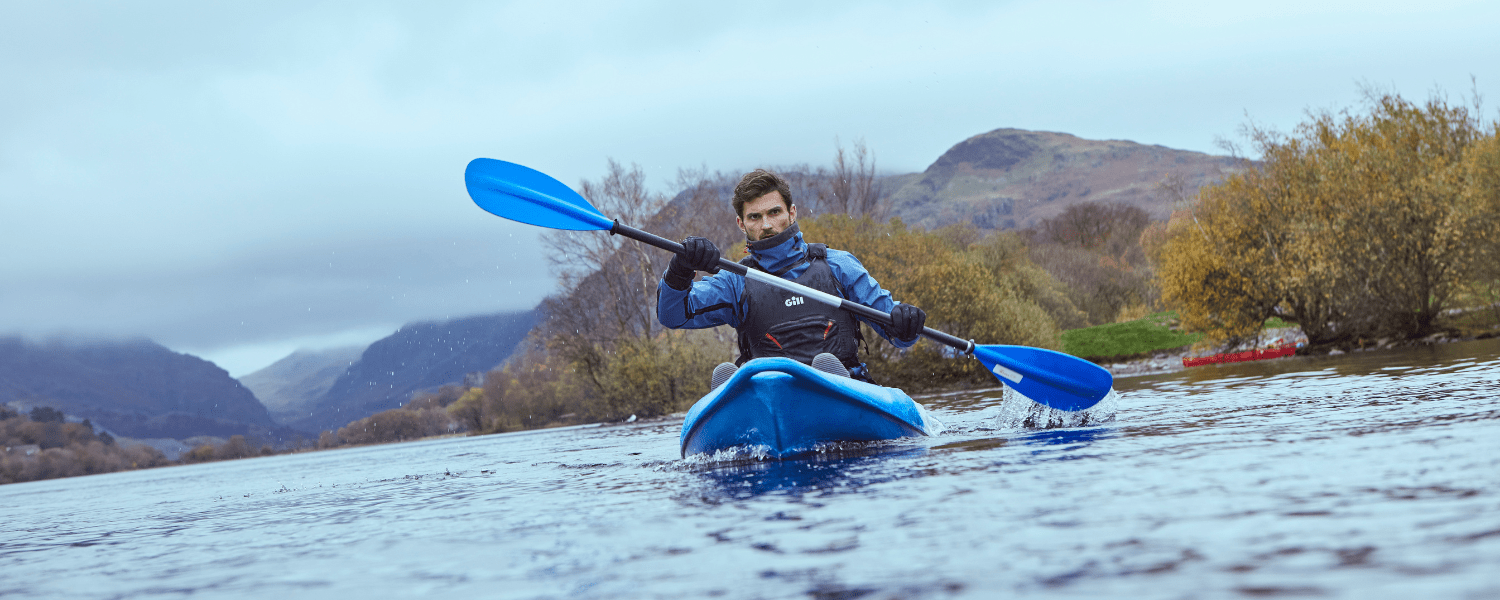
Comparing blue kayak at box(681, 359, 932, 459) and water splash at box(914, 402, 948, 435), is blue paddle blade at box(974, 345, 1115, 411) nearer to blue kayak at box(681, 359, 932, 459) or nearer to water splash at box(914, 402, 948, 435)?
water splash at box(914, 402, 948, 435)

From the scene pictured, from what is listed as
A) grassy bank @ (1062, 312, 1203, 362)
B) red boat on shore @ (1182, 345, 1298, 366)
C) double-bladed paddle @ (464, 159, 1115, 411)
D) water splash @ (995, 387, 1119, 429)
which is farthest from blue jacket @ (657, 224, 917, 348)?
grassy bank @ (1062, 312, 1203, 362)

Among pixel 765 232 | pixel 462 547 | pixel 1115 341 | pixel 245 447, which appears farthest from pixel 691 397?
pixel 245 447

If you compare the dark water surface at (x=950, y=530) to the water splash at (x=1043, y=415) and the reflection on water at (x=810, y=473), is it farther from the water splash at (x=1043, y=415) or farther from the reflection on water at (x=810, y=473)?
the water splash at (x=1043, y=415)

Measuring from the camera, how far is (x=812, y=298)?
6066 millimetres

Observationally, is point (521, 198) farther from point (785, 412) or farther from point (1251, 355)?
point (1251, 355)

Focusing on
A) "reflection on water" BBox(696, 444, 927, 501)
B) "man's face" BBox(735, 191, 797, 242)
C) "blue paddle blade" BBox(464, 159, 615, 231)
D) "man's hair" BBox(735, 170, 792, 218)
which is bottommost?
A: "reflection on water" BBox(696, 444, 927, 501)

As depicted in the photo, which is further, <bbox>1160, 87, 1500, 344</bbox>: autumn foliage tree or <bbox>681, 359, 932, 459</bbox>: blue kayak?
<bbox>1160, 87, 1500, 344</bbox>: autumn foliage tree

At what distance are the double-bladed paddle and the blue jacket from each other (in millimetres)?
290

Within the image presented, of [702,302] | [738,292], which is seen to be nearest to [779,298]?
[738,292]

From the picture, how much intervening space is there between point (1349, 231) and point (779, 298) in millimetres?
16103

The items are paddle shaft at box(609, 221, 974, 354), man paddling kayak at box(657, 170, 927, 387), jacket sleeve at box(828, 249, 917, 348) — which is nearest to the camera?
paddle shaft at box(609, 221, 974, 354)

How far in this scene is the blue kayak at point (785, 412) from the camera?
4.71 metres

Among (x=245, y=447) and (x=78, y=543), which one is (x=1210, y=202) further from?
(x=245, y=447)

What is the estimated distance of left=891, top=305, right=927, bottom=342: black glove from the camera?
595 cm
